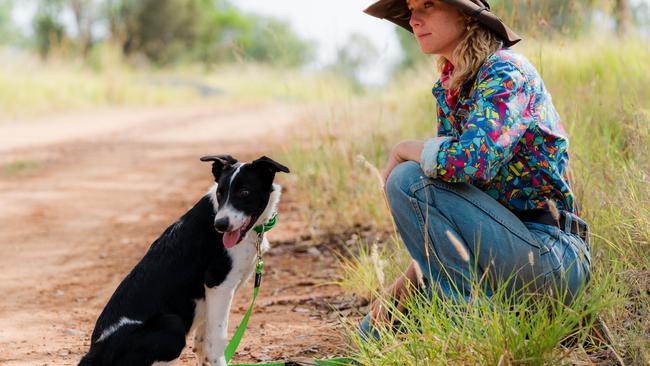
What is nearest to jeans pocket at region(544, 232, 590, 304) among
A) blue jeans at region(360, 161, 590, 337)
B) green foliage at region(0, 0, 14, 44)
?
blue jeans at region(360, 161, 590, 337)

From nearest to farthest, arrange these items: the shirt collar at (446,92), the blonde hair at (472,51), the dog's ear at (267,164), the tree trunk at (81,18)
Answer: the blonde hair at (472,51), the shirt collar at (446,92), the dog's ear at (267,164), the tree trunk at (81,18)

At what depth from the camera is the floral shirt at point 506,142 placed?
3.01 m

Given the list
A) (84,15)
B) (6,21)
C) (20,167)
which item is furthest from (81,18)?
(20,167)

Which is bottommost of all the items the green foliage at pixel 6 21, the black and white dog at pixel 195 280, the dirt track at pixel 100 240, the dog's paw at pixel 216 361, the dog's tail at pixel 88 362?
the dirt track at pixel 100 240

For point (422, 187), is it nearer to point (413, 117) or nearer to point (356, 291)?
point (356, 291)

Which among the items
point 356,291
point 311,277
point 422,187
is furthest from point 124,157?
point 422,187

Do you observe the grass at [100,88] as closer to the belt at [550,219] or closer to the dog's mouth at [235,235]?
the dog's mouth at [235,235]

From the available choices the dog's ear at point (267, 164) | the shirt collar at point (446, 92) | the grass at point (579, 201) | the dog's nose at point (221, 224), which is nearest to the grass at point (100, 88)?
the grass at point (579, 201)

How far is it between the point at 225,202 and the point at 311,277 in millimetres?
1821

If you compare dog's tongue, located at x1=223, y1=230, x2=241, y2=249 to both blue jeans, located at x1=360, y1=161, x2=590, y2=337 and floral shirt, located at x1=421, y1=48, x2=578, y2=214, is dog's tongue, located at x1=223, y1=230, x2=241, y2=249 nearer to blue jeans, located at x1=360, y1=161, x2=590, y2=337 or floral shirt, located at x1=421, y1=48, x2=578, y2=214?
blue jeans, located at x1=360, y1=161, x2=590, y2=337

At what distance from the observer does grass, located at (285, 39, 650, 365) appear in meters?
2.73

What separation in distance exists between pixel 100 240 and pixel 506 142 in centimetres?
429

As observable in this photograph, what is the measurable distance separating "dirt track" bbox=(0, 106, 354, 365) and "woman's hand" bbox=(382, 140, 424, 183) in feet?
2.95

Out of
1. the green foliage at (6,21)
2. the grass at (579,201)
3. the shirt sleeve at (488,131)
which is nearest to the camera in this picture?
the grass at (579,201)
